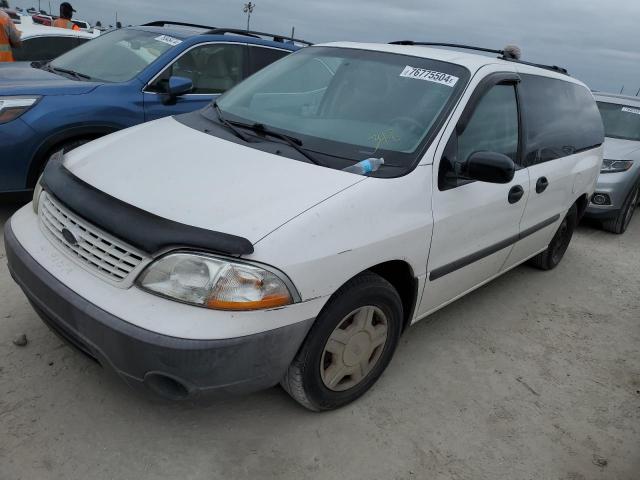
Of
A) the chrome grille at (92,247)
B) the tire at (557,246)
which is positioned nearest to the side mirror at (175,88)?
the chrome grille at (92,247)

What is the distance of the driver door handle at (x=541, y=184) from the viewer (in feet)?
11.3

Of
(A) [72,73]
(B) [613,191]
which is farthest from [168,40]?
(B) [613,191]

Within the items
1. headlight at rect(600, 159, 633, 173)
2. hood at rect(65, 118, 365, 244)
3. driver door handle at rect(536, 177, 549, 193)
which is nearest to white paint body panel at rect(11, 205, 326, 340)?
hood at rect(65, 118, 365, 244)

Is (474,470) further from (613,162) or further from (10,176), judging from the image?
(613,162)

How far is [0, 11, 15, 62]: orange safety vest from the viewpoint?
5.84 meters

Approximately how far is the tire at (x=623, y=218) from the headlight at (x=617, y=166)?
27cm

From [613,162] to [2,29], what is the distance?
7215 millimetres

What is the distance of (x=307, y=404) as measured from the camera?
2441 millimetres

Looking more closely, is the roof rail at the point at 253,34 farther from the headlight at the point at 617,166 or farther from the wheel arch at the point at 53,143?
the headlight at the point at 617,166

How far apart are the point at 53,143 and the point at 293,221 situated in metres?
2.85

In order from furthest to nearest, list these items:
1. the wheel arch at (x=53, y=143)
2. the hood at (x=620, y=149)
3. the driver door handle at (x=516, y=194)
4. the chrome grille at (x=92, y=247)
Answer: the hood at (x=620, y=149), the wheel arch at (x=53, y=143), the driver door handle at (x=516, y=194), the chrome grille at (x=92, y=247)

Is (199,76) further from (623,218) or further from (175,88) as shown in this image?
(623,218)

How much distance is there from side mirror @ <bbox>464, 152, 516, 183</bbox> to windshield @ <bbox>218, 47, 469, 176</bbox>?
27 centimetres

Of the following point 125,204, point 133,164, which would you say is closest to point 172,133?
point 133,164
